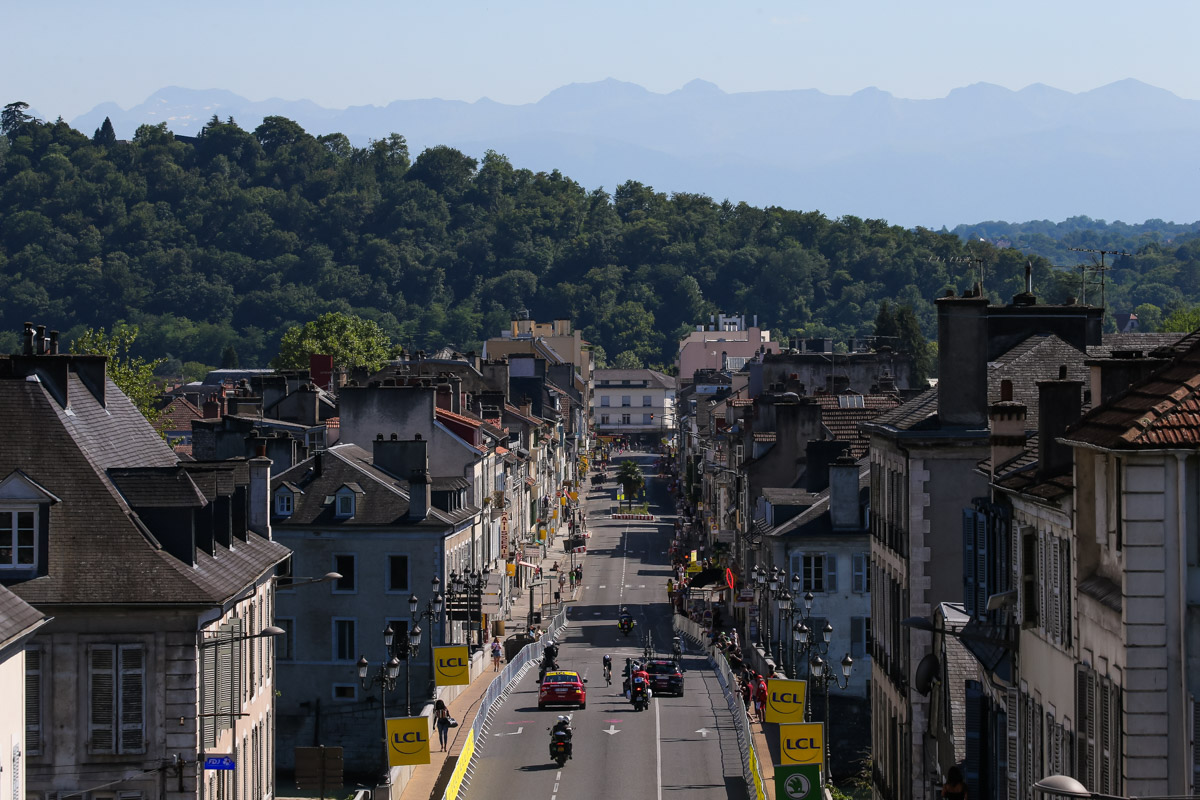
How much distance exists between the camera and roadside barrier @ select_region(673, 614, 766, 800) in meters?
43.8

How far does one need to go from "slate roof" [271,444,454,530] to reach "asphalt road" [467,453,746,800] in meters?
7.36

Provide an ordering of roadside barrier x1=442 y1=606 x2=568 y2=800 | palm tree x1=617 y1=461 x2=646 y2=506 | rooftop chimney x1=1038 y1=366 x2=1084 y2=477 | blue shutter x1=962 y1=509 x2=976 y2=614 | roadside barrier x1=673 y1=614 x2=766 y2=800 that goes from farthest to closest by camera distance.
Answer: palm tree x1=617 y1=461 x2=646 y2=506 → roadside barrier x1=442 y1=606 x2=568 y2=800 → roadside barrier x1=673 y1=614 x2=766 y2=800 → blue shutter x1=962 y1=509 x2=976 y2=614 → rooftop chimney x1=1038 y1=366 x2=1084 y2=477

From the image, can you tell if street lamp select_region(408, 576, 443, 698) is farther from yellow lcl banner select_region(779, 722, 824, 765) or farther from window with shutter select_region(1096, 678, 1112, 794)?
window with shutter select_region(1096, 678, 1112, 794)

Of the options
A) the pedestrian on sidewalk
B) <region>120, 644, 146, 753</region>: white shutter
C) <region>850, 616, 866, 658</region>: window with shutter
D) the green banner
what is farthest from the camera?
<region>850, 616, 866, 658</region>: window with shutter

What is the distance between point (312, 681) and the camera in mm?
63594

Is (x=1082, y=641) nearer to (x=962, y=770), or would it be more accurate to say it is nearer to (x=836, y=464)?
(x=962, y=770)

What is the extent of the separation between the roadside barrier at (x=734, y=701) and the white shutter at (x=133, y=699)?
1445cm

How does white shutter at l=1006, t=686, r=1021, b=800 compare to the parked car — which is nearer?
white shutter at l=1006, t=686, r=1021, b=800

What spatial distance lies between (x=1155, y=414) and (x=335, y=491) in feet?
155

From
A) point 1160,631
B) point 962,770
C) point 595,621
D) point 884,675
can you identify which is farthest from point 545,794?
point 595,621

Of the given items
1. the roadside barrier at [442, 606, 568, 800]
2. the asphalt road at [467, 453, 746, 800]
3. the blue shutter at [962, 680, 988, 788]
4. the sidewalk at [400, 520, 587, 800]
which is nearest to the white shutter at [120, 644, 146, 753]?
the roadside barrier at [442, 606, 568, 800]

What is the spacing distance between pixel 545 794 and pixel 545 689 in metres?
15.1

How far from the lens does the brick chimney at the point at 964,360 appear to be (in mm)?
37750

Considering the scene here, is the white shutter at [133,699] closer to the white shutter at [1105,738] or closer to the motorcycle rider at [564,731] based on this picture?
the white shutter at [1105,738]
